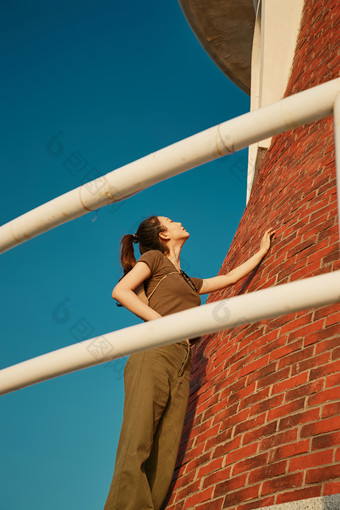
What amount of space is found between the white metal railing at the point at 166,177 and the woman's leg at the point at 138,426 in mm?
1093

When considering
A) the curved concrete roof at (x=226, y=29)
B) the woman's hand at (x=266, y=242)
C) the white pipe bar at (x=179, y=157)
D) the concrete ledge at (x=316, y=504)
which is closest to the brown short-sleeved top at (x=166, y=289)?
the woman's hand at (x=266, y=242)

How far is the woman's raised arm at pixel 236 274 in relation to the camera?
141 inches

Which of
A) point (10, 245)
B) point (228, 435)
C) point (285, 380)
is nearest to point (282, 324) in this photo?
point (285, 380)

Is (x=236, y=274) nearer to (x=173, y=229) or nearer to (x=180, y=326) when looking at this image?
(x=173, y=229)

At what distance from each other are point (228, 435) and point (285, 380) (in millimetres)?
408

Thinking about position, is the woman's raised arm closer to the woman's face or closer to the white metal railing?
the woman's face

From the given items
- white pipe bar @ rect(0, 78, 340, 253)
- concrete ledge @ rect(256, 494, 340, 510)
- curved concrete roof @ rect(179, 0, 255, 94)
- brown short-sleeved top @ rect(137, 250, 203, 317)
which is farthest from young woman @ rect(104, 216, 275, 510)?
curved concrete roof @ rect(179, 0, 255, 94)

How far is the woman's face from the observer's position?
136 inches

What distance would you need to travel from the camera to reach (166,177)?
1530 mm

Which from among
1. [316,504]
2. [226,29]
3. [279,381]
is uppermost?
[226,29]

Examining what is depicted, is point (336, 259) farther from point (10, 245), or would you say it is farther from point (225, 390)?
point (10, 245)

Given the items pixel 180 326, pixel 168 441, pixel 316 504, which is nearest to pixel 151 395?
pixel 168 441

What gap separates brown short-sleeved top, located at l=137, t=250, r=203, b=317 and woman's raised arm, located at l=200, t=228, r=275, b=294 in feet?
1.66

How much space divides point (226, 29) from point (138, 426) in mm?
7849
